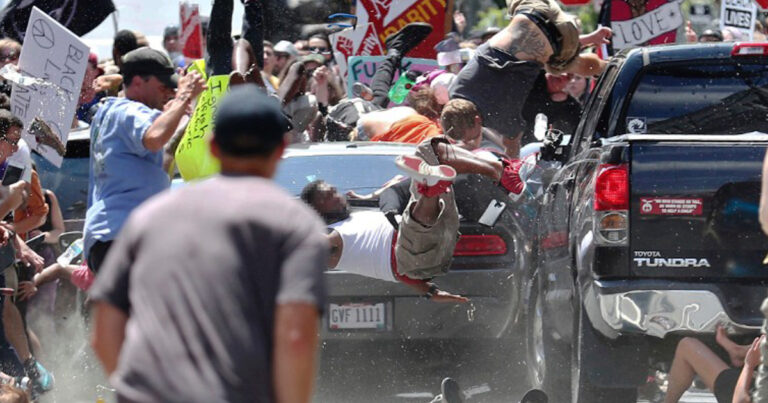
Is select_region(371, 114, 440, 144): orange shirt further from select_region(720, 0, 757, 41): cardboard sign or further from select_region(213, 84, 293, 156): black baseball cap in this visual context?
select_region(213, 84, 293, 156): black baseball cap

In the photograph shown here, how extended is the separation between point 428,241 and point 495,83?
2.95 meters

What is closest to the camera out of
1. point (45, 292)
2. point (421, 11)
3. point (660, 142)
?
point (660, 142)

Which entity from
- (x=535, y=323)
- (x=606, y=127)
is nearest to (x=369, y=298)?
(x=535, y=323)

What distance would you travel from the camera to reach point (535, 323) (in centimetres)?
894

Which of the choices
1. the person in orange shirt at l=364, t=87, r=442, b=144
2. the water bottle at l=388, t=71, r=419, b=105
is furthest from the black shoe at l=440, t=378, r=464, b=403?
the water bottle at l=388, t=71, r=419, b=105

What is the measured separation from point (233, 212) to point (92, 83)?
883cm

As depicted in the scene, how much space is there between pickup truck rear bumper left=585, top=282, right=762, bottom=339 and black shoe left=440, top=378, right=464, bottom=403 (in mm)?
1526

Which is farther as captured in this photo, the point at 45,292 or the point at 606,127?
the point at 45,292

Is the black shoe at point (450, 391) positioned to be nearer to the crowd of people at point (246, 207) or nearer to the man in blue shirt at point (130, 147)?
the crowd of people at point (246, 207)

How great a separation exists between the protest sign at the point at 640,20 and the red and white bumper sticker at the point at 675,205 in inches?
280

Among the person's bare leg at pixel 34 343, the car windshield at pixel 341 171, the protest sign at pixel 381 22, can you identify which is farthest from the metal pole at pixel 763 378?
the protest sign at pixel 381 22

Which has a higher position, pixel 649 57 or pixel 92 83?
pixel 649 57

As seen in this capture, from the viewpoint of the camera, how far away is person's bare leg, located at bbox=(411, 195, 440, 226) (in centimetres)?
866

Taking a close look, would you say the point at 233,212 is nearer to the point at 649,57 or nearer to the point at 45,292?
the point at 649,57
